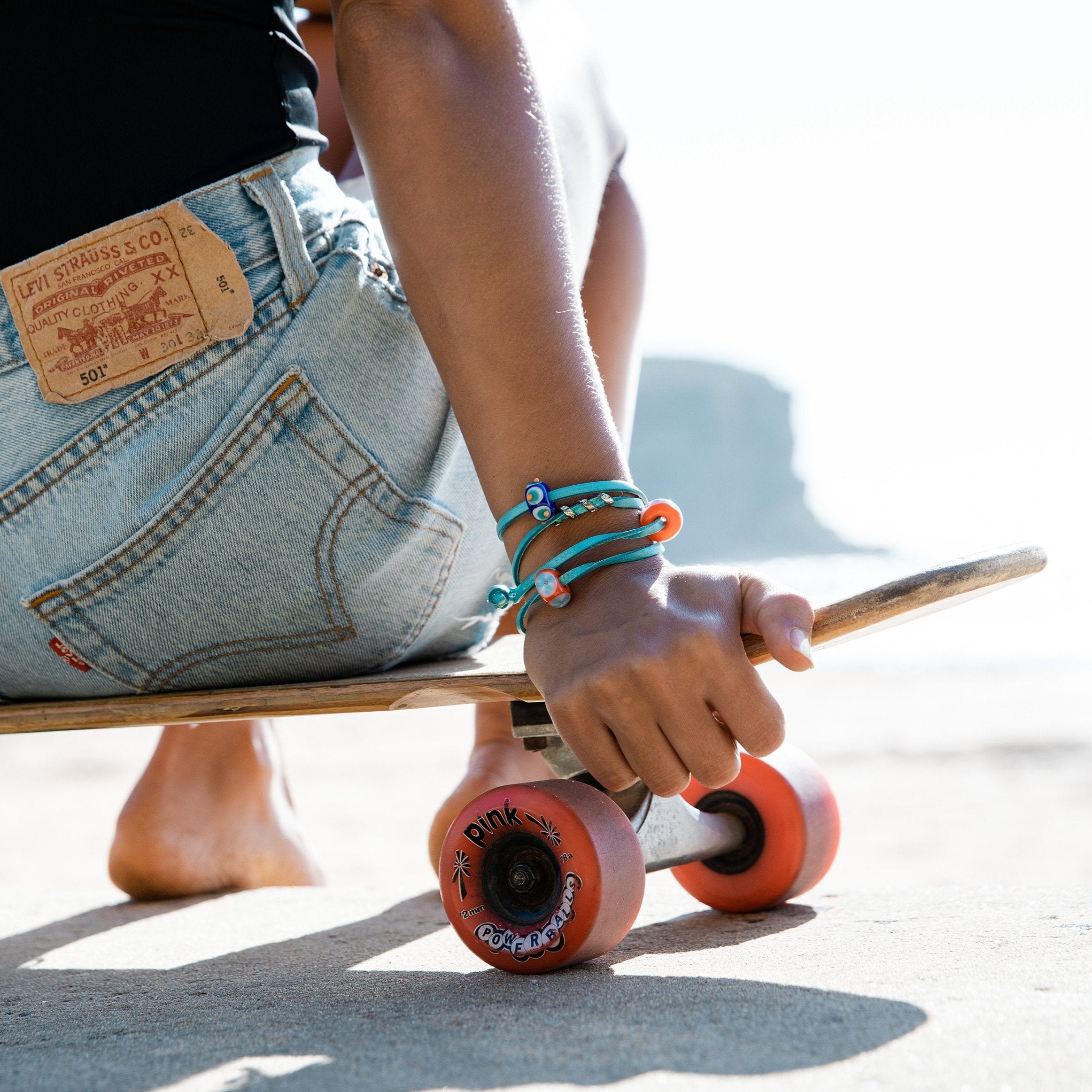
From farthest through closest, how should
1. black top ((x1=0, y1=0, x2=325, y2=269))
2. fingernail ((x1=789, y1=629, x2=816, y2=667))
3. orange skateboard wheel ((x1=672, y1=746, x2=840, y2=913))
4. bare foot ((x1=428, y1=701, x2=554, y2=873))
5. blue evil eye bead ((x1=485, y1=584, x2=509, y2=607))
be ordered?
bare foot ((x1=428, y1=701, x2=554, y2=873)) → orange skateboard wheel ((x1=672, y1=746, x2=840, y2=913)) → black top ((x1=0, y1=0, x2=325, y2=269)) → blue evil eye bead ((x1=485, y1=584, x2=509, y2=607)) → fingernail ((x1=789, y1=629, x2=816, y2=667))

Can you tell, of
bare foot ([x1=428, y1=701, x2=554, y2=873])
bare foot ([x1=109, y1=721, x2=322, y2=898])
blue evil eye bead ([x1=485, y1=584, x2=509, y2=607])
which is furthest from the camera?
bare foot ([x1=109, y1=721, x2=322, y2=898])

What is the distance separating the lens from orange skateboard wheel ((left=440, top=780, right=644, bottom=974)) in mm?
925

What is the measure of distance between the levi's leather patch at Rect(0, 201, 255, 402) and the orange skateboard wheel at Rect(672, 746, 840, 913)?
70 cm

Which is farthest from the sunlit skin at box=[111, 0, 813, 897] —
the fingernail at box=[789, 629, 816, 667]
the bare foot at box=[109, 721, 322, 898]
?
the bare foot at box=[109, 721, 322, 898]

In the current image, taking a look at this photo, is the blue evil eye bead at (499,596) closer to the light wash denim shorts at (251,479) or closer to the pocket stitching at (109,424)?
the light wash denim shorts at (251,479)

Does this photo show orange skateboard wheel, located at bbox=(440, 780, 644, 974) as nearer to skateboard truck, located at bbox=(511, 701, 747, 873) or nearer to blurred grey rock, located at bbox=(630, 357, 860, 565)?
skateboard truck, located at bbox=(511, 701, 747, 873)

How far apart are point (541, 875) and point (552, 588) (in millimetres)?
275

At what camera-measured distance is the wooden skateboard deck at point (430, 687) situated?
2.90ft

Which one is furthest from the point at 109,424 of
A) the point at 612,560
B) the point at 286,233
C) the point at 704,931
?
the point at 704,931

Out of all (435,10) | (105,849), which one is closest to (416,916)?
(435,10)

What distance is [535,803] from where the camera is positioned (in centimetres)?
94

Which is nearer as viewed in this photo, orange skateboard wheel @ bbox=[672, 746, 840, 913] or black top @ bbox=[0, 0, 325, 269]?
black top @ bbox=[0, 0, 325, 269]

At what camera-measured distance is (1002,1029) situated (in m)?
0.71

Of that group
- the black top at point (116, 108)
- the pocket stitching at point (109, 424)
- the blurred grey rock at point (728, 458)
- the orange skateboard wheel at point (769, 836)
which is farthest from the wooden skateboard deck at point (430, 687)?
the blurred grey rock at point (728, 458)
